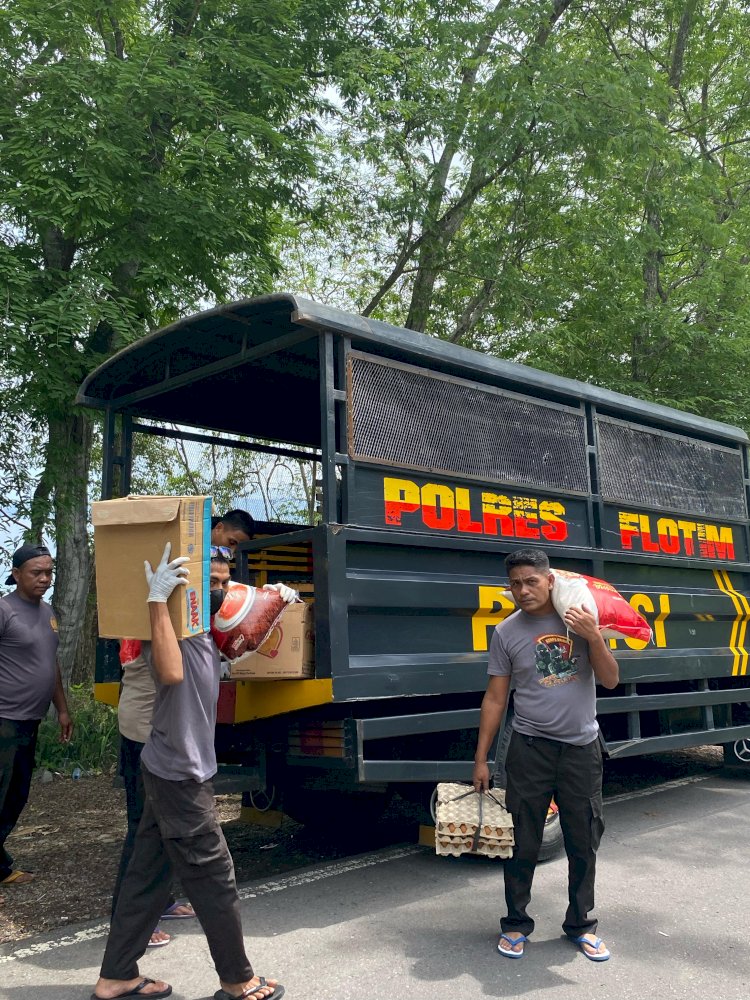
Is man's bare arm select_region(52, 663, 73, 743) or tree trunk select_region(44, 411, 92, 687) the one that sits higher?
tree trunk select_region(44, 411, 92, 687)

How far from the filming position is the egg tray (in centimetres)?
366

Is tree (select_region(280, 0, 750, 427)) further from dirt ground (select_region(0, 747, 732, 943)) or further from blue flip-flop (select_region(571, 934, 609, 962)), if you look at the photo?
blue flip-flop (select_region(571, 934, 609, 962))

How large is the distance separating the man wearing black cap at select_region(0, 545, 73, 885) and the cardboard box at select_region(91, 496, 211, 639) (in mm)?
1540

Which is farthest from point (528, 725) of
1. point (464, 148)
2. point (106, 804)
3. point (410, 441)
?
point (464, 148)

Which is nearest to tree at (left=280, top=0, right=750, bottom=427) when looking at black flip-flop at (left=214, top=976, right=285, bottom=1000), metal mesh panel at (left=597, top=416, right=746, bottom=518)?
metal mesh panel at (left=597, top=416, right=746, bottom=518)

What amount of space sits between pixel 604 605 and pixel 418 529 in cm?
103

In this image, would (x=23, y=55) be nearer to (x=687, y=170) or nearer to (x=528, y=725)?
(x=528, y=725)

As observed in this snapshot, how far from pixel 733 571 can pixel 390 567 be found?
3.72m

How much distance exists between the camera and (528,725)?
3648 mm

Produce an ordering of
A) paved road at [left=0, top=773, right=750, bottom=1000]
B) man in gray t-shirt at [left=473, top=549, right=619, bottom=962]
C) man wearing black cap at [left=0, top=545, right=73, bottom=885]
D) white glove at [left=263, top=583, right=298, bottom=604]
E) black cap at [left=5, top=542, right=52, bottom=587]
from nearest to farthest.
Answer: paved road at [left=0, top=773, right=750, bottom=1000], man in gray t-shirt at [left=473, top=549, right=619, bottom=962], white glove at [left=263, top=583, right=298, bottom=604], man wearing black cap at [left=0, top=545, right=73, bottom=885], black cap at [left=5, top=542, right=52, bottom=587]

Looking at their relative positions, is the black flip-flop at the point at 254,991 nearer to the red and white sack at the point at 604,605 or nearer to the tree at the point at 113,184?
the red and white sack at the point at 604,605

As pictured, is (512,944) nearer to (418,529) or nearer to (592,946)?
(592,946)

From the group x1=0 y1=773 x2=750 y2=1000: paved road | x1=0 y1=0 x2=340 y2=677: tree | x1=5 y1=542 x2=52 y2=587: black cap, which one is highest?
x1=0 y1=0 x2=340 y2=677: tree

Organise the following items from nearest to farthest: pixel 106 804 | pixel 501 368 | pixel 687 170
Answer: pixel 501 368 < pixel 106 804 < pixel 687 170
